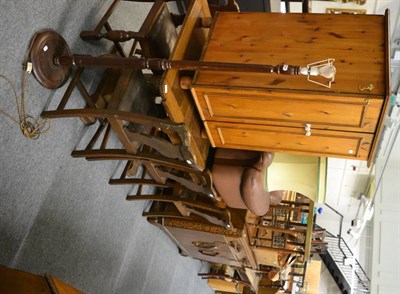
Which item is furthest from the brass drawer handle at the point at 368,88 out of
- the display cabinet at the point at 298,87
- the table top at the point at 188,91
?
the table top at the point at 188,91

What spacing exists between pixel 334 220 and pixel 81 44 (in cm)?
878

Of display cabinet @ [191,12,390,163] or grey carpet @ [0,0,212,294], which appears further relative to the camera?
grey carpet @ [0,0,212,294]

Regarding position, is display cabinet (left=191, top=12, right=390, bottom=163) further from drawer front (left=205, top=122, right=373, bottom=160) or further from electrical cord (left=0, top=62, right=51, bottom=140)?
electrical cord (left=0, top=62, right=51, bottom=140)

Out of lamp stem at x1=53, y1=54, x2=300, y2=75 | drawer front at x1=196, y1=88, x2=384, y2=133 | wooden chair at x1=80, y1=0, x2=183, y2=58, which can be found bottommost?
drawer front at x1=196, y1=88, x2=384, y2=133

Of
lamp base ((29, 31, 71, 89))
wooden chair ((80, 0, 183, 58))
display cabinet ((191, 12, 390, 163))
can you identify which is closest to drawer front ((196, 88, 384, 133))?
display cabinet ((191, 12, 390, 163))

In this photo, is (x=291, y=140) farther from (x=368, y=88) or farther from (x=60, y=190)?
(x=60, y=190)

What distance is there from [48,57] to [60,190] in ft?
2.73

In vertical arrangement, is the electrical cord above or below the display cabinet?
below

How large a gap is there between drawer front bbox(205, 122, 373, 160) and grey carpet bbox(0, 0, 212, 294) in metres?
0.96

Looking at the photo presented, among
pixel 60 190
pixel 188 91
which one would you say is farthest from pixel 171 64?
pixel 60 190

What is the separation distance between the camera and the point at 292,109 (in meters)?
1.99

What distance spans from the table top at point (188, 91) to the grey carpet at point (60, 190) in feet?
2.43

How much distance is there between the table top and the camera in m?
2.04

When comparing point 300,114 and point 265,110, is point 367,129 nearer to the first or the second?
point 300,114
